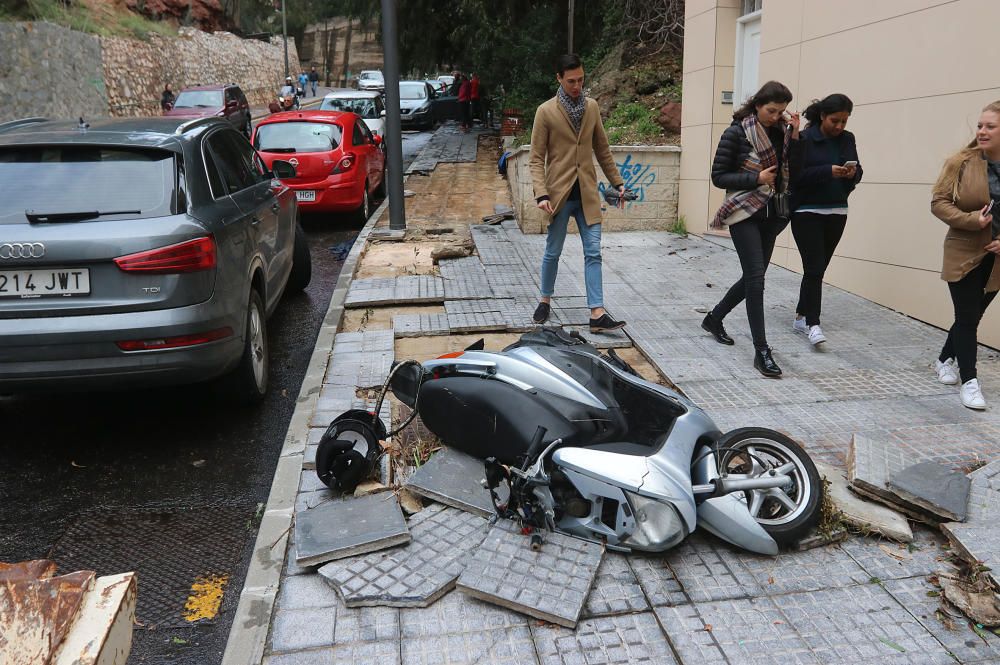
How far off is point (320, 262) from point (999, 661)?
8.07 meters

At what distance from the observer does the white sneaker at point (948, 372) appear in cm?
508

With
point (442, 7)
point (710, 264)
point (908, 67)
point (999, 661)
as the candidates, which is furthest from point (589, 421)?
point (442, 7)

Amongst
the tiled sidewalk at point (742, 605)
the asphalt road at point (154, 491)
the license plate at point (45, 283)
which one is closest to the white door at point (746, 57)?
the tiled sidewalk at point (742, 605)

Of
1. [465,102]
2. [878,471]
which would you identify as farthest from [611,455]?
[465,102]

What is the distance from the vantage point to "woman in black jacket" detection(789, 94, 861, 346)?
18.1ft

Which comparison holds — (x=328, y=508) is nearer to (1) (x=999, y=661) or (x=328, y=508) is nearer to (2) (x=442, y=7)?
(1) (x=999, y=661)

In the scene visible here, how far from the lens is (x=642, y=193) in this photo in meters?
10.4

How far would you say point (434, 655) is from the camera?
2.73m

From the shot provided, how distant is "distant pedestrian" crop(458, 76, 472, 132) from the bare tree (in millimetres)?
12570

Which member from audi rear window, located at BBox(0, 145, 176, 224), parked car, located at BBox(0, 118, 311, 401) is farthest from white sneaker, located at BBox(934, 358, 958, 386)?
audi rear window, located at BBox(0, 145, 176, 224)

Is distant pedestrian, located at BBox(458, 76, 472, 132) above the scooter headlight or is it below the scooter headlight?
above

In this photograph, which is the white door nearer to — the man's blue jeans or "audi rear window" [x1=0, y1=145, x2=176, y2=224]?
the man's blue jeans

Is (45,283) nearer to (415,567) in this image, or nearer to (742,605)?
(415,567)

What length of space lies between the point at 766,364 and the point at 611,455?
2488mm
